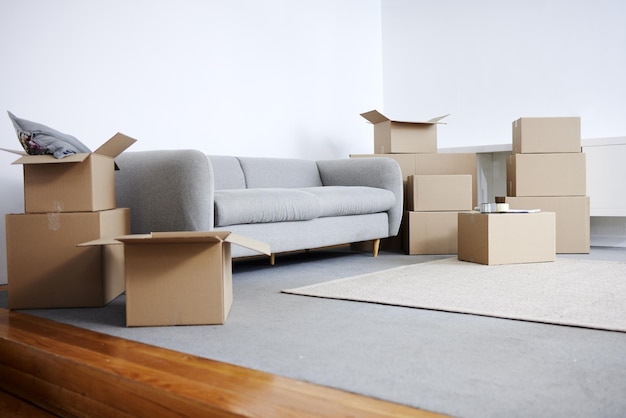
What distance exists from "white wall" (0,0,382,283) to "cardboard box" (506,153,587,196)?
5.47 ft

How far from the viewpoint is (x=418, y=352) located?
132 cm

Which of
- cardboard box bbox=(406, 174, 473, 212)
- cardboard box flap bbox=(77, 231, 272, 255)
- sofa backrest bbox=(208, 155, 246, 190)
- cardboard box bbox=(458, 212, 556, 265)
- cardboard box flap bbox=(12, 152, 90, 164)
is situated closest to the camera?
cardboard box flap bbox=(77, 231, 272, 255)

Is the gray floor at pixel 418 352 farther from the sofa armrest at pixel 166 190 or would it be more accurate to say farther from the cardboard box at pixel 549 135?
the cardboard box at pixel 549 135

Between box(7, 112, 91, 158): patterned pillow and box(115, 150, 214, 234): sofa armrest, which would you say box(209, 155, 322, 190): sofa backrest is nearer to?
box(115, 150, 214, 234): sofa armrest

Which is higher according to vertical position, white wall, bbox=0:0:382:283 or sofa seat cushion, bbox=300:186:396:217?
white wall, bbox=0:0:382:283

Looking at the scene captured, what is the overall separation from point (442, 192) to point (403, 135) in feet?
1.88

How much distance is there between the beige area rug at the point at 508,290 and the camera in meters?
1.70

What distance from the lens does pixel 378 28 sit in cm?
525

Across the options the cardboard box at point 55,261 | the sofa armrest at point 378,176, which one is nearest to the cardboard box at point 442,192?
the sofa armrest at point 378,176

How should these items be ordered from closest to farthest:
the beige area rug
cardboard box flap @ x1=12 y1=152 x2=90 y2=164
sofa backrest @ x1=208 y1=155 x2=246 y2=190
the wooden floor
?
the wooden floor
the beige area rug
cardboard box flap @ x1=12 y1=152 x2=90 y2=164
sofa backrest @ x1=208 y1=155 x2=246 y2=190

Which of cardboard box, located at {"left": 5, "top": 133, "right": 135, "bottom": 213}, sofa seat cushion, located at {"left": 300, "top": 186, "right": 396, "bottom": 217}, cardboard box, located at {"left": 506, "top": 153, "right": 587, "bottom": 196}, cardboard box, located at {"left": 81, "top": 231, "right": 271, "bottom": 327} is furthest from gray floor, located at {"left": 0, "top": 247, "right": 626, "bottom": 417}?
cardboard box, located at {"left": 506, "top": 153, "right": 587, "bottom": 196}

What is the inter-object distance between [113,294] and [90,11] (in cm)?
159

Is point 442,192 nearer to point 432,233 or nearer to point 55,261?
point 432,233

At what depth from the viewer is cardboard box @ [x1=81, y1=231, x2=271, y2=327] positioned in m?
1.63
